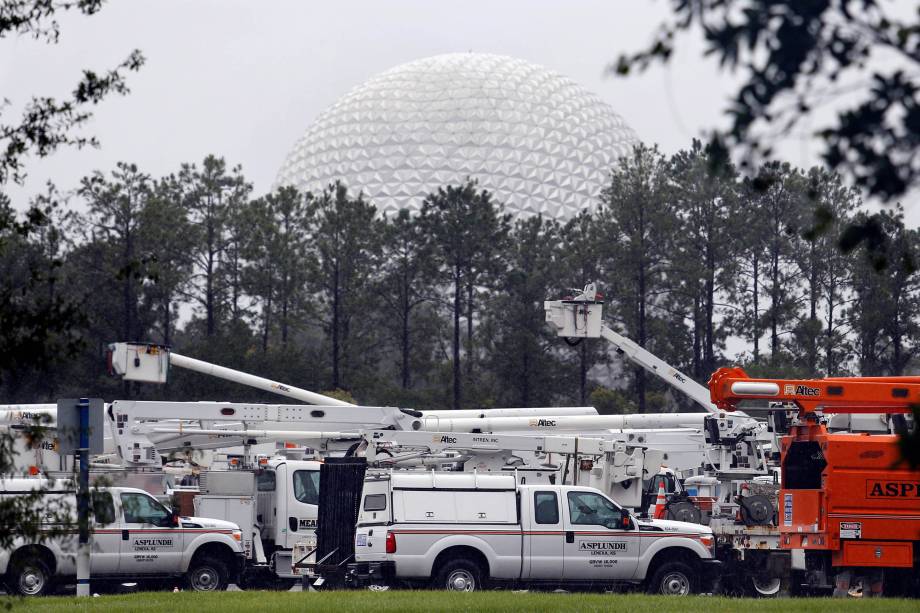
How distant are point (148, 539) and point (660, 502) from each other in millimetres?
11877

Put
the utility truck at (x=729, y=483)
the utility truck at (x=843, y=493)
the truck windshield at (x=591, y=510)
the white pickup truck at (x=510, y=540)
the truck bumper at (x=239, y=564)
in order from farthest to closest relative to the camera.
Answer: the truck bumper at (x=239, y=564), the utility truck at (x=729, y=483), the truck windshield at (x=591, y=510), the white pickup truck at (x=510, y=540), the utility truck at (x=843, y=493)

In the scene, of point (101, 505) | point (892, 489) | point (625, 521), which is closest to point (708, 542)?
point (625, 521)

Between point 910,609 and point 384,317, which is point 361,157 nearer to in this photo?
point 384,317

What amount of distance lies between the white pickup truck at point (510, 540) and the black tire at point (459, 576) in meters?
0.02

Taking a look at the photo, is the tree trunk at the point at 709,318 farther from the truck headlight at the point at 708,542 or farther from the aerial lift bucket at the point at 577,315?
the truck headlight at the point at 708,542

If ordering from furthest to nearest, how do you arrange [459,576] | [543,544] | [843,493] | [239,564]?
[239,564]
[543,544]
[459,576]
[843,493]

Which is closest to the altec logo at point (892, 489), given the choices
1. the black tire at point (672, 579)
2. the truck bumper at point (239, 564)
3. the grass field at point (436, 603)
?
the grass field at point (436, 603)

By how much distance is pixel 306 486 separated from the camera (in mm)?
25422

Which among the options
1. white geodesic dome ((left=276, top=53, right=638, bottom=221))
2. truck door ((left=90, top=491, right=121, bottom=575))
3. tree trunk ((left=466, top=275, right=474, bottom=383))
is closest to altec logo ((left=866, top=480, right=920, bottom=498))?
truck door ((left=90, top=491, right=121, bottom=575))

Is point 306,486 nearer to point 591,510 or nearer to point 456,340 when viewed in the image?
point 591,510

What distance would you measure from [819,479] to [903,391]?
6.24 ft

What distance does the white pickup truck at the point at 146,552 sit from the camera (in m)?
21.2

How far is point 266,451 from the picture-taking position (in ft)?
103

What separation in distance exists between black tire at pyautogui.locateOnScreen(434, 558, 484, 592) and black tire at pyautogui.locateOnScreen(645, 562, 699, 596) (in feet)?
9.10
